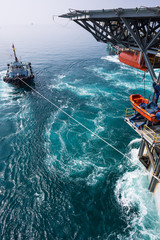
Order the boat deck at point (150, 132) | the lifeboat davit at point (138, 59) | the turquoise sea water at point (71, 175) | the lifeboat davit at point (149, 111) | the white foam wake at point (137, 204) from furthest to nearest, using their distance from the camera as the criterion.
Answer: the lifeboat davit at point (138, 59)
the turquoise sea water at point (71, 175)
the white foam wake at point (137, 204)
the lifeboat davit at point (149, 111)
the boat deck at point (150, 132)

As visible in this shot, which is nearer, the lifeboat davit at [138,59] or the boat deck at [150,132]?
the boat deck at [150,132]

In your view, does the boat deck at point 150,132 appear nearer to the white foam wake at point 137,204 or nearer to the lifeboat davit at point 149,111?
the lifeboat davit at point 149,111

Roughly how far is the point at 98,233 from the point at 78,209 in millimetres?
3038

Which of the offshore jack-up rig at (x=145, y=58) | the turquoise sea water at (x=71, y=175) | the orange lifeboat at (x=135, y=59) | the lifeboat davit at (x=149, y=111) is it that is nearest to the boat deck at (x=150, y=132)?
the offshore jack-up rig at (x=145, y=58)

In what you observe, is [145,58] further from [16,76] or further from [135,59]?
[16,76]

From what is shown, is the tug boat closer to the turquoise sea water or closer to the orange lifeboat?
the turquoise sea water

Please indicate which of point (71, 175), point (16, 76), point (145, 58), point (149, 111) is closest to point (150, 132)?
point (149, 111)

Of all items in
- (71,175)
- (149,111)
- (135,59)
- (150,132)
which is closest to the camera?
(150,132)

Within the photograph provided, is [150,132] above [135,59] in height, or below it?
below

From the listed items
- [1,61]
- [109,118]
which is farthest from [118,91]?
[1,61]

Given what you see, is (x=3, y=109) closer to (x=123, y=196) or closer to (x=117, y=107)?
(x=117, y=107)

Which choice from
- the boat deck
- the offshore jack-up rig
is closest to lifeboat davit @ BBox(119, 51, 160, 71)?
the offshore jack-up rig

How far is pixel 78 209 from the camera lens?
54.1ft

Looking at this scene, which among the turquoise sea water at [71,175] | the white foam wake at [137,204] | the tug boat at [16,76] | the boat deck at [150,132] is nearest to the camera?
the boat deck at [150,132]
